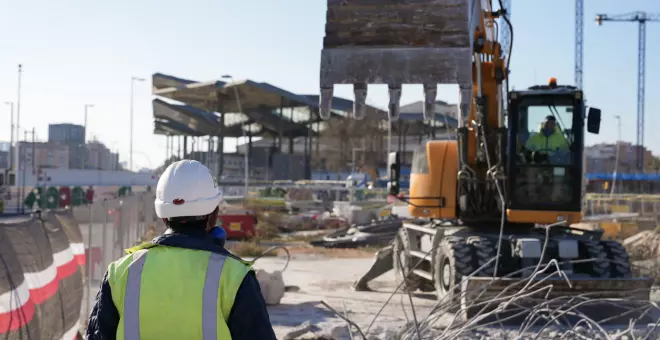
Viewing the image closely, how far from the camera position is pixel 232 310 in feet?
10.7

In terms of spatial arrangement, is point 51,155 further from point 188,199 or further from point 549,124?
point 188,199

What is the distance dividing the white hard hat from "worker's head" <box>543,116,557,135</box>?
933 cm

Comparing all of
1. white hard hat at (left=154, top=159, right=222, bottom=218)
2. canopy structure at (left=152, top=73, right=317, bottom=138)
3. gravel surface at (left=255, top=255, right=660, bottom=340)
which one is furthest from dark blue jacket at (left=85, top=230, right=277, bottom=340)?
canopy structure at (left=152, top=73, right=317, bottom=138)

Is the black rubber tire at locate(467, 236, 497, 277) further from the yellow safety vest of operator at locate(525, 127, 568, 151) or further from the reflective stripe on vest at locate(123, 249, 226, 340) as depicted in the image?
the reflective stripe on vest at locate(123, 249, 226, 340)

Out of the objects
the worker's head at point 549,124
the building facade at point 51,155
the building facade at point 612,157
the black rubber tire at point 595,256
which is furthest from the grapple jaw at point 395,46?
the building facade at point 612,157

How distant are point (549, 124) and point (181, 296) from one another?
9.94m

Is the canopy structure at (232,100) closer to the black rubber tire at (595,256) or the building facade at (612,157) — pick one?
the building facade at (612,157)

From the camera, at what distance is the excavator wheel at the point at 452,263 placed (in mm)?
11852

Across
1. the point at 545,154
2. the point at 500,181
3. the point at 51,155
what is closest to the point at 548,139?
the point at 545,154

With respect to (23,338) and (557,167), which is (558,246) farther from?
(23,338)

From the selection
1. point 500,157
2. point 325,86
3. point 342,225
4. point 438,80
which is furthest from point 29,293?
point 342,225

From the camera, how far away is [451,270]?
12062mm

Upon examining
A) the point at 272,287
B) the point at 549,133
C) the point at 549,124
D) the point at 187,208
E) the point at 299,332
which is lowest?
the point at 299,332

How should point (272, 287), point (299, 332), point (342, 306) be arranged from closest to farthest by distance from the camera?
point (299, 332) < point (272, 287) < point (342, 306)
